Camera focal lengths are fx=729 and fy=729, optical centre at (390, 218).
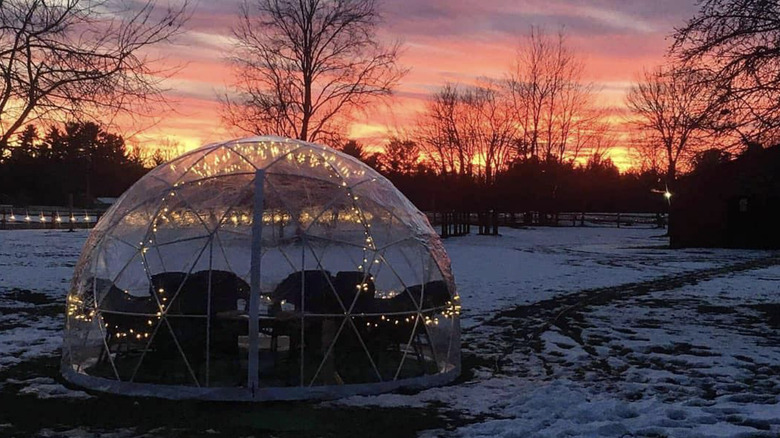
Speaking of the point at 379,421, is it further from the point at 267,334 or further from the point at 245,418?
the point at 267,334

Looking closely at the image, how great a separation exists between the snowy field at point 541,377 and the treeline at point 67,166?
2.91m

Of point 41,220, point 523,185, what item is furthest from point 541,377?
point 523,185

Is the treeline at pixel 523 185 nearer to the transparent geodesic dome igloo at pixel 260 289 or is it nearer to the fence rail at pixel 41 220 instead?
the fence rail at pixel 41 220

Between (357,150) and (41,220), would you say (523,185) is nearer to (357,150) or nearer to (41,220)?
(357,150)

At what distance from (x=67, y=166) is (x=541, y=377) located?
19.1 metres

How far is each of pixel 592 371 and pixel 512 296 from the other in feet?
23.9

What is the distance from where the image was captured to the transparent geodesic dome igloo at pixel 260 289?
753 cm

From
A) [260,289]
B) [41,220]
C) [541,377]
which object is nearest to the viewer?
[260,289]

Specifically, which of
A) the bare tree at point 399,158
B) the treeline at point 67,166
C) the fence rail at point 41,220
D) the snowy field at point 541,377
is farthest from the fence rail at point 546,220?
the snowy field at point 541,377

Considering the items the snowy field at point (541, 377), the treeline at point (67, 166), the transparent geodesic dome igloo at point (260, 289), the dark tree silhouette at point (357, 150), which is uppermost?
the dark tree silhouette at point (357, 150)

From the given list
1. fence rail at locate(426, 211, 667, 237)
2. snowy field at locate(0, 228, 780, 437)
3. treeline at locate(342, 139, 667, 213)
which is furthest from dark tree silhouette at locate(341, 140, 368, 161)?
snowy field at locate(0, 228, 780, 437)

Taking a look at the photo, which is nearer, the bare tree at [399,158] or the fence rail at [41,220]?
the fence rail at [41,220]

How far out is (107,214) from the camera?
8820 millimetres

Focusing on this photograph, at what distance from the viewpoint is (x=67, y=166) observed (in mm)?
23047
